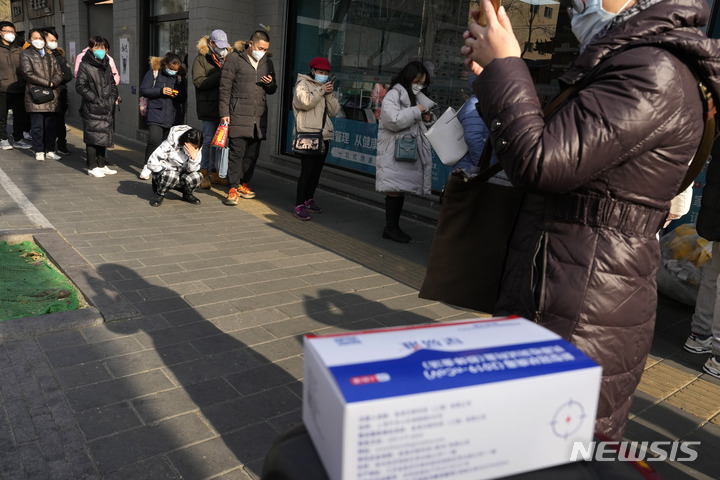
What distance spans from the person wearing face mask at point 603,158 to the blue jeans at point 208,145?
7516 millimetres

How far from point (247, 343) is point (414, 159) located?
314cm

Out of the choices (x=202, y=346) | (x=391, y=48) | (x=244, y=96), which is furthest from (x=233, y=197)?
(x=202, y=346)

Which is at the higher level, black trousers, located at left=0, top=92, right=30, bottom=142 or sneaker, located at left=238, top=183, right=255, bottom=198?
black trousers, located at left=0, top=92, right=30, bottom=142

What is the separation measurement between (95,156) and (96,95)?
3.29 feet

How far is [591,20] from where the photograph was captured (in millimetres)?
1626

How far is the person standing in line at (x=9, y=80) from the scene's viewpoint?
1032cm

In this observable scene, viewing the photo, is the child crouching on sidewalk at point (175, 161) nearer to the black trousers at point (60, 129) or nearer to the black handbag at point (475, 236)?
the black trousers at point (60, 129)

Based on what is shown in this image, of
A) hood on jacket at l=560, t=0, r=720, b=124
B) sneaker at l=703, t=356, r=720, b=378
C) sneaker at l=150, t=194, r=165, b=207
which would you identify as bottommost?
sneaker at l=703, t=356, r=720, b=378

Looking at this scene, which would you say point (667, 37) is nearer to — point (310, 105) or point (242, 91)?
point (310, 105)

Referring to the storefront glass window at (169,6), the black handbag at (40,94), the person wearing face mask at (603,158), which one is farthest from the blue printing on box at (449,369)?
the storefront glass window at (169,6)

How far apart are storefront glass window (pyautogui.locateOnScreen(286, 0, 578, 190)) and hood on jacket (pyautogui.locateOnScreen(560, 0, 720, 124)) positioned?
17.7ft

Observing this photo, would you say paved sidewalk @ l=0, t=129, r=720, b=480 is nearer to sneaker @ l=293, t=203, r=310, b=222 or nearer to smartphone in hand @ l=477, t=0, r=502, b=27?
sneaker @ l=293, t=203, r=310, b=222

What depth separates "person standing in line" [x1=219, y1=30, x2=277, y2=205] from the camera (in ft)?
24.4

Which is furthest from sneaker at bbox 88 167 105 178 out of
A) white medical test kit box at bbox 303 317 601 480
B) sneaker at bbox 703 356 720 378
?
white medical test kit box at bbox 303 317 601 480
